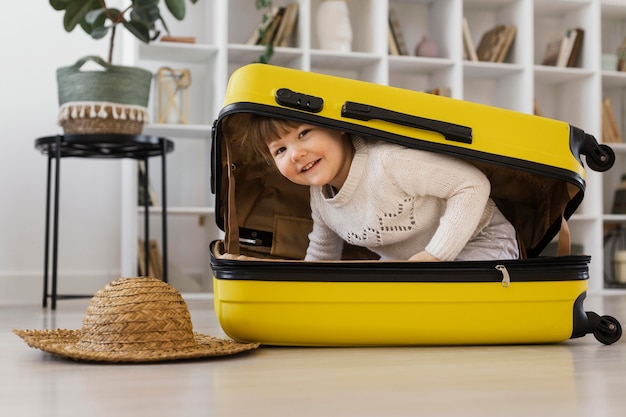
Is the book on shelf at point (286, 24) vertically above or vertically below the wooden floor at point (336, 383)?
above

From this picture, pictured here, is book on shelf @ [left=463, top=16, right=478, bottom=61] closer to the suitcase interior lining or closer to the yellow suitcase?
the suitcase interior lining

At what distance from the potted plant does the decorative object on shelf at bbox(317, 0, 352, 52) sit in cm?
90

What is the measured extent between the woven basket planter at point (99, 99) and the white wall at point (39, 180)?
62 centimetres

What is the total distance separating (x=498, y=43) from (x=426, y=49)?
366 mm

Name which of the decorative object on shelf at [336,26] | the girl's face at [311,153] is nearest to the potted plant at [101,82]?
the decorative object on shelf at [336,26]

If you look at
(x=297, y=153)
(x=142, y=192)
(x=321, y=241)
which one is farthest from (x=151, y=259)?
(x=297, y=153)

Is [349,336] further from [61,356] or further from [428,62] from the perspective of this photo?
[428,62]

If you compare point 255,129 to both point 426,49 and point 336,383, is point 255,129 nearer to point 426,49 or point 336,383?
point 336,383

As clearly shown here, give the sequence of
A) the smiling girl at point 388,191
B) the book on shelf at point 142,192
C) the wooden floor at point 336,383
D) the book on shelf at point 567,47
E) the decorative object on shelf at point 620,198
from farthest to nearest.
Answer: the decorative object on shelf at point 620,198 < the book on shelf at point 567,47 < the book on shelf at point 142,192 < the smiling girl at point 388,191 < the wooden floor at point 336,383

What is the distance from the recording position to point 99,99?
281 centimetres

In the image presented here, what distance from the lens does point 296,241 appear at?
191cm

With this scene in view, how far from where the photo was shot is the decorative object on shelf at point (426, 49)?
375 centimetres

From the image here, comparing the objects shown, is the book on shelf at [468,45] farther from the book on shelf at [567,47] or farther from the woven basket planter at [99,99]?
the woven basket planter at [99,99]

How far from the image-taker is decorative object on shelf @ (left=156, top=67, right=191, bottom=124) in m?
3.49
